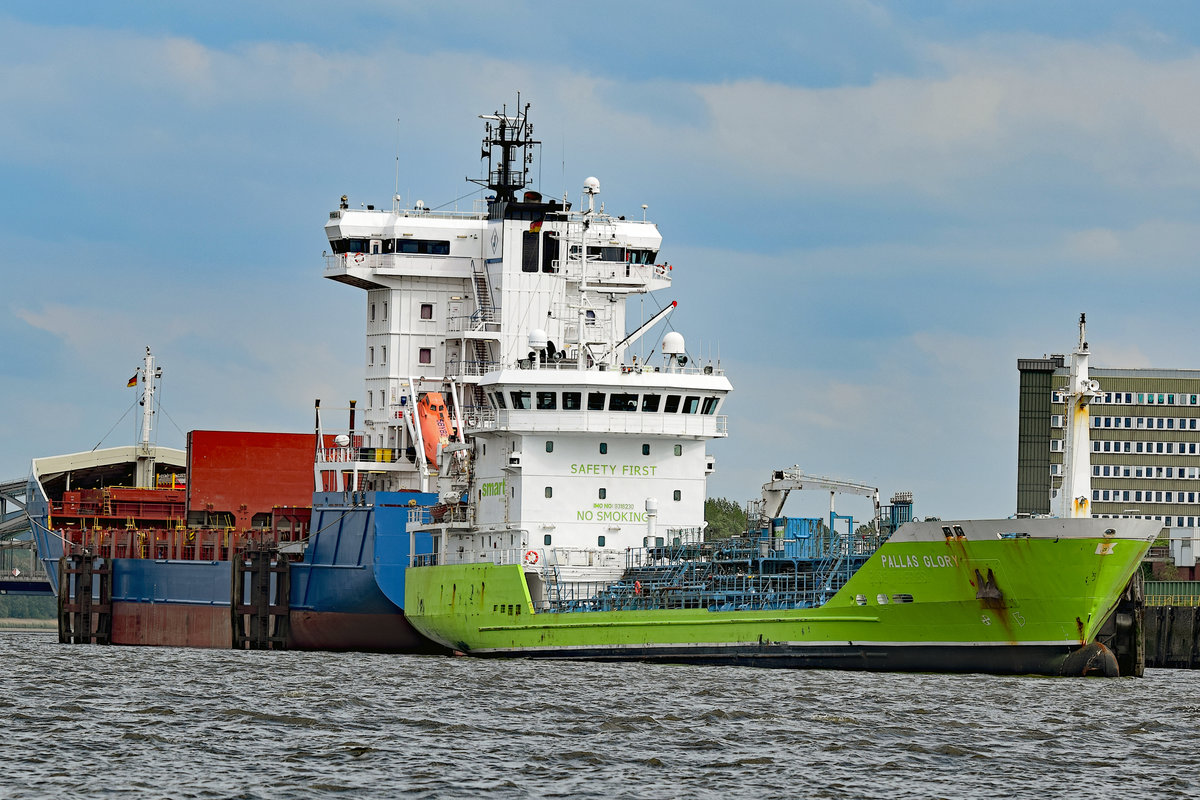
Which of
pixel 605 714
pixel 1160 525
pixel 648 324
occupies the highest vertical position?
pixel 648 324

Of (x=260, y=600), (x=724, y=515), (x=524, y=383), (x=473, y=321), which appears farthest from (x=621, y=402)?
(x=724, y=515)

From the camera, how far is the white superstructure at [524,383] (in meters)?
43.8

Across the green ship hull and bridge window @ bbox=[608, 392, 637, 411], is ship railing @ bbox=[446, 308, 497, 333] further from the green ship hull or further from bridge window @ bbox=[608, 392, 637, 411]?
the green ship hull

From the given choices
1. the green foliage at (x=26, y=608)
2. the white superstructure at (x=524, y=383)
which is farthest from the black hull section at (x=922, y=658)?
the green foliage at (x=26, y=608)

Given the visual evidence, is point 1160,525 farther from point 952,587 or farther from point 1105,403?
point 1105,403

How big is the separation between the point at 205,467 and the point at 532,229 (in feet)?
48.5

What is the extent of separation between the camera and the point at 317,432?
187 ft

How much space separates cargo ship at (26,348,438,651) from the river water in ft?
36.5

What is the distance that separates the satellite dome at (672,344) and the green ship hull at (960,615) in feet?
25.8

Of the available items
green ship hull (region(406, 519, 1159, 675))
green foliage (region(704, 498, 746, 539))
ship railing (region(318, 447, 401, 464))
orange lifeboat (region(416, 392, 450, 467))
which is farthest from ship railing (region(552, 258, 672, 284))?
green foliage (region(704, 498, 746, 539))

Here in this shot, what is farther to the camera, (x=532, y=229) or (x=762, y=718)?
(x=532, y=229)

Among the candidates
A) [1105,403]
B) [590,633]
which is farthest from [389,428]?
[1105,403]

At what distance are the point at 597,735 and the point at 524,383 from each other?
17015 mm

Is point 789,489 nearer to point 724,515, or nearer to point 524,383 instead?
point 524,383
